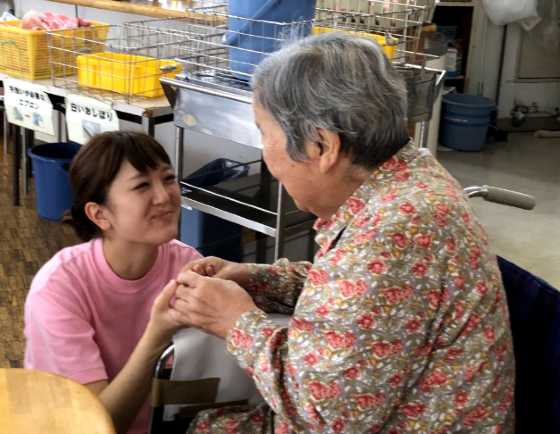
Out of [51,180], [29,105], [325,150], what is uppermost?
[325,150]

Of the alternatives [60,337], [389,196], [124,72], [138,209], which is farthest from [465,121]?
[389,196]

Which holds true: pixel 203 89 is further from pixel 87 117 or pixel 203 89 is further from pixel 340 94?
pixel 340 94

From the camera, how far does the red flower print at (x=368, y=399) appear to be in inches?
40.0

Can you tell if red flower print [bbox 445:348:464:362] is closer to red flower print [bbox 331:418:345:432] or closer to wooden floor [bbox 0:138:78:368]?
red flower print [bbox 331:418:345:432]

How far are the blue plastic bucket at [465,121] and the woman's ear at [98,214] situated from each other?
4147 mm

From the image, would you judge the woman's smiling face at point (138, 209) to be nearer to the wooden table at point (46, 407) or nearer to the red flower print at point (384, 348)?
the wooden table at point (46, 407)

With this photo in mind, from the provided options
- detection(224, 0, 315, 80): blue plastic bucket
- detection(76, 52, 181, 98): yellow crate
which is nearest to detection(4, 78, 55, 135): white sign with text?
detection(76, 52, 181, 98): yellow crate

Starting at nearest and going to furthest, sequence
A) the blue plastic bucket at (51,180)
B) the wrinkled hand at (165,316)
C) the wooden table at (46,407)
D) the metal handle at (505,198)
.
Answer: the wooden table at (46,407) → the wrinkled hand at (165,316) → the metal handle at (505,198) → the blue plastic bucket at (51,180)

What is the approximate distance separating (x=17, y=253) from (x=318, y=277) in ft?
8.81

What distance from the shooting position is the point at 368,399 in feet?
3.34

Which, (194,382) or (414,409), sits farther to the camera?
(194,382)

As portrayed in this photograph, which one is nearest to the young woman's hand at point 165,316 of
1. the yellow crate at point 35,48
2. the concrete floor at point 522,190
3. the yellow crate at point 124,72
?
the yellow crate at point 124,72

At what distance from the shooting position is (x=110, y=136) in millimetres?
1612

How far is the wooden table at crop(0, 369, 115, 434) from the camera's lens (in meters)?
0.97
